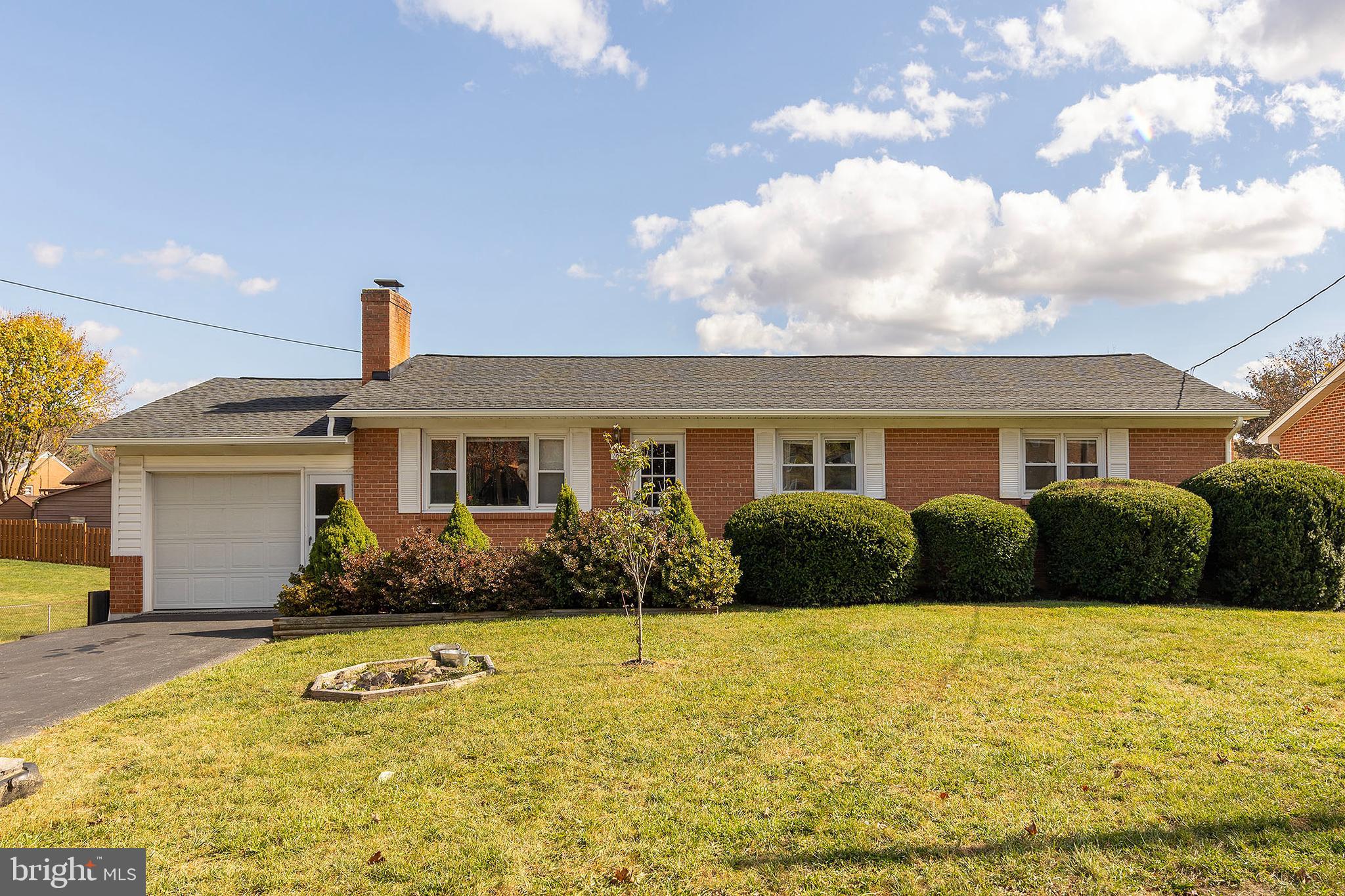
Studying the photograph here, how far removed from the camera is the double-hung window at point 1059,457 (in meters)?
13.9

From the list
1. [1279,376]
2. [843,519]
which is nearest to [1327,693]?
[843,519]

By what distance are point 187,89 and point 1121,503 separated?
58.4ft

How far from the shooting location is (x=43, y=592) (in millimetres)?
19781

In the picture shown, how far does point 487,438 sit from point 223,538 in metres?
5.03

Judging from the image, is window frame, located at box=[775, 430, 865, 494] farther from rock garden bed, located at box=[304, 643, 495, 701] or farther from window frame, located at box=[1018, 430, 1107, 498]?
rock garden bed, located at box=[304, 643, 495, 701]

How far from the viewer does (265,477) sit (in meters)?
13.2

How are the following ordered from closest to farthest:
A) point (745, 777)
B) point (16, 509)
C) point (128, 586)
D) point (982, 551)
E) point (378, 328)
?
point (745, 777), point (982, 551), point (128, 586), point (378, 328), point (16, 509)

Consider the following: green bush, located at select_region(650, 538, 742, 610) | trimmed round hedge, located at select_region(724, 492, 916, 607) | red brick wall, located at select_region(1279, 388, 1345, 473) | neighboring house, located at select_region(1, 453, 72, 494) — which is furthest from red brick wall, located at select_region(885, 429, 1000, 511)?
neighboring house, located at select_region(1, 453, 72, 494)

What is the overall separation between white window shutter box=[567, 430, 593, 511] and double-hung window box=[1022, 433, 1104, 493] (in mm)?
8329

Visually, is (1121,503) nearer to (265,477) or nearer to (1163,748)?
(1163,748)

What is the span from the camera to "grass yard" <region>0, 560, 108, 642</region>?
44.0ft

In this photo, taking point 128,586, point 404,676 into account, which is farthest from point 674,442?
point 128,586

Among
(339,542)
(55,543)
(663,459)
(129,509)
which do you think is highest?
(663,459)

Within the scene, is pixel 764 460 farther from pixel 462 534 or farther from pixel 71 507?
pixel 71 507
